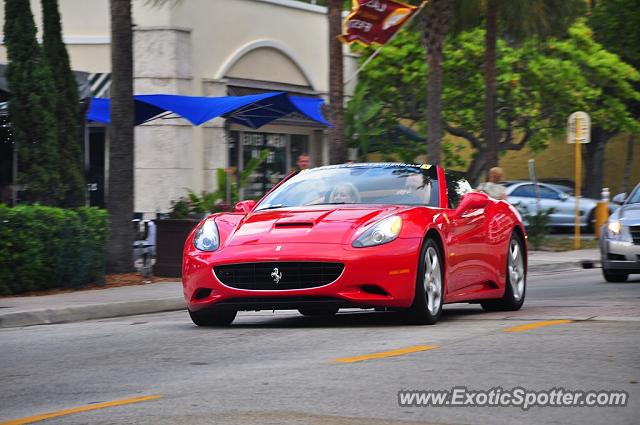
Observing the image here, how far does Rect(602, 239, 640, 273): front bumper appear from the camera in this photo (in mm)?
16766

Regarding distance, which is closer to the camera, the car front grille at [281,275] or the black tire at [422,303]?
the car front grille at [281,275]

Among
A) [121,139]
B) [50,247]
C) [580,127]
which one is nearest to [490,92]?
[580,127]

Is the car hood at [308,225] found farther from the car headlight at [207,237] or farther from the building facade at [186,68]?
the building facade at [186,68]

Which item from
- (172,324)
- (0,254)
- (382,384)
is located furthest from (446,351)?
(0,254)

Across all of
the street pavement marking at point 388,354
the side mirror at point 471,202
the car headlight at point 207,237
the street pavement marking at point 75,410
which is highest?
the side mirror at point 471,202

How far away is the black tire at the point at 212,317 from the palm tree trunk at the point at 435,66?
14583 mm

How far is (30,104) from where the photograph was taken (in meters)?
17.1

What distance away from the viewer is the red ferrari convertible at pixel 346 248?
31.2 ft

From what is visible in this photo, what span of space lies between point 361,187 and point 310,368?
355cm

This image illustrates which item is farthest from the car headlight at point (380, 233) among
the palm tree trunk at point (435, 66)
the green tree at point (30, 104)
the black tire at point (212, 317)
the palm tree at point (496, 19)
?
the palm tree at point (496, 19)

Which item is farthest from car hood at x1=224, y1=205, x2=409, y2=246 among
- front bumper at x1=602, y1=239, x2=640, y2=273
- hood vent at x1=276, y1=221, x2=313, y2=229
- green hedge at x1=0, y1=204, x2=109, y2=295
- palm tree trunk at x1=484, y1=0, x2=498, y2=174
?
palm tree trunk at x1=484, y1=0, x2=498, y2=174

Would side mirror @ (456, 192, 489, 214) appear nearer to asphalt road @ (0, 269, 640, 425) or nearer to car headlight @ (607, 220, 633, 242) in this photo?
asphalt road @ (0, 269, 640, 425)

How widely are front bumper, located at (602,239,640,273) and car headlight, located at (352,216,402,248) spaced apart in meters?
7.86

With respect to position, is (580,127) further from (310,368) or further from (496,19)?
(310,368)
